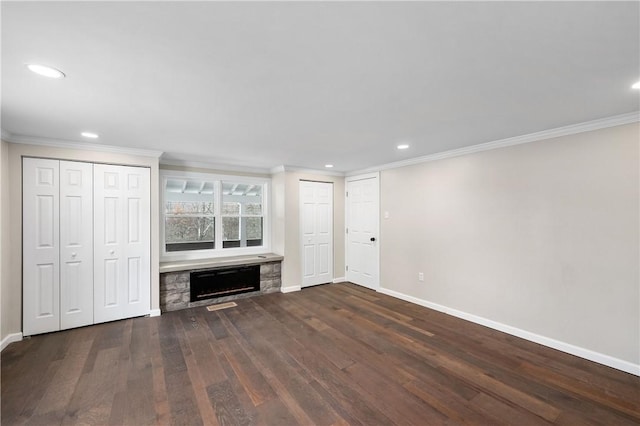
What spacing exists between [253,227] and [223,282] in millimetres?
1248

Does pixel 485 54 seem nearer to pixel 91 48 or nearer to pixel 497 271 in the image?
pixel 91 48

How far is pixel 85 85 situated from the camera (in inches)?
75.6

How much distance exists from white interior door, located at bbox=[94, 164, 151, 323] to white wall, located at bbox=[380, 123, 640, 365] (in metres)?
4.09

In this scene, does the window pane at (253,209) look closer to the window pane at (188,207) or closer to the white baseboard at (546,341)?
the window pane at (188,207)

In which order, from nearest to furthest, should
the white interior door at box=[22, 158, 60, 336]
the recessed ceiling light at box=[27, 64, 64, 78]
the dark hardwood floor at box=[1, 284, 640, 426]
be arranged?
the recessed ceiling light at box=[27, 64, 64, 78] → the dark hardwood floor at box=[1, 284, 640, 426] → the white interior door at box=[22, 158, 60, 336]

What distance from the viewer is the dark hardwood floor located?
198cm

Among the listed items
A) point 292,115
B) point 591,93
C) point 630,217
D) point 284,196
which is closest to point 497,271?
point 630,217

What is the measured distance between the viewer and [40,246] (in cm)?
327

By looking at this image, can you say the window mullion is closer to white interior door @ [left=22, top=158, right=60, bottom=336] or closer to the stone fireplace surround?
the stone fireplace surround

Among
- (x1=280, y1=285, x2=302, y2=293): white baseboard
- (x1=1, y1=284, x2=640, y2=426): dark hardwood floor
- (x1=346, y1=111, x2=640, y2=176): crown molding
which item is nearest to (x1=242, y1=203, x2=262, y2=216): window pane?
(x1=280, y1=285, x2=302, y2=293): white baseboard

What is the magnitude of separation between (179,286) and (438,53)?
4392 millimetres

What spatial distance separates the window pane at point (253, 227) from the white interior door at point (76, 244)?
238cm

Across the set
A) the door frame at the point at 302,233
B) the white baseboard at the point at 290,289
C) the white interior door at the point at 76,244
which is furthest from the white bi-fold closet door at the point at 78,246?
the door frame at the point at 302,233

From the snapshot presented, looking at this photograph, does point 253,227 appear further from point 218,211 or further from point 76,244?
point 76,244
